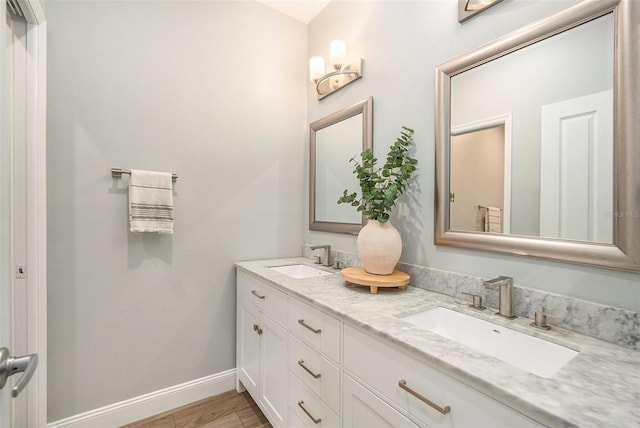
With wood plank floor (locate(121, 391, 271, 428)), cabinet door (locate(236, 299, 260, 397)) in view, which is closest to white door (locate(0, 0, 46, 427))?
wood plank floor (locate(121, 391, 271, 428))

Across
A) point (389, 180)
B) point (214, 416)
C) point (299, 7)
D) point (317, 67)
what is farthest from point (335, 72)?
point (214, 416)

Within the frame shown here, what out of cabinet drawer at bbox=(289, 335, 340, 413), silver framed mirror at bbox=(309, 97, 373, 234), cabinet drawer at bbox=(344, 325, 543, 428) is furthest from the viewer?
silver framed mirror at bbox=(309, 97, 373, 234)

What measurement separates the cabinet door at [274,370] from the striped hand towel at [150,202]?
781mm

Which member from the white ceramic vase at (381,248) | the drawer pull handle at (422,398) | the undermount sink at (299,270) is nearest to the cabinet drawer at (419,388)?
the drawer pull handle at (422,398)

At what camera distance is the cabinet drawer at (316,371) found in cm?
112

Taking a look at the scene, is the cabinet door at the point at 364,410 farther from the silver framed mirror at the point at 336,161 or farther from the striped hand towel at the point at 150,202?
the striped hand towel at the point at 150,202

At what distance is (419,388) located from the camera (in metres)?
0.82

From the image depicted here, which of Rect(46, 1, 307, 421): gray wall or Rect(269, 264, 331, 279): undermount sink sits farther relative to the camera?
Rect(269, 264, 331, 279): undermount sink

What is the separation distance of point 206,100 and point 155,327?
144 cm

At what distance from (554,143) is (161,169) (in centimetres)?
191

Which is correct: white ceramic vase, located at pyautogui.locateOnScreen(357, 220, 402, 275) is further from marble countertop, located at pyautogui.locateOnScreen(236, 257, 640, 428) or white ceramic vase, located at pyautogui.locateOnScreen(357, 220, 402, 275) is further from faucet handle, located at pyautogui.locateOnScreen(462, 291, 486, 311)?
faucet handle, located at pyautogui.locateOnScreen(462, 291, 486, 311)

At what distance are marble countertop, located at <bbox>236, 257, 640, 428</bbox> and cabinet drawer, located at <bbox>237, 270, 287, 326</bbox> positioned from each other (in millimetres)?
329

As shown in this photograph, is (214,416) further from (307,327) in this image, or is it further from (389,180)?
(389,180)

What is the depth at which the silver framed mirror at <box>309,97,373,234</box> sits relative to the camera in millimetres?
1857
